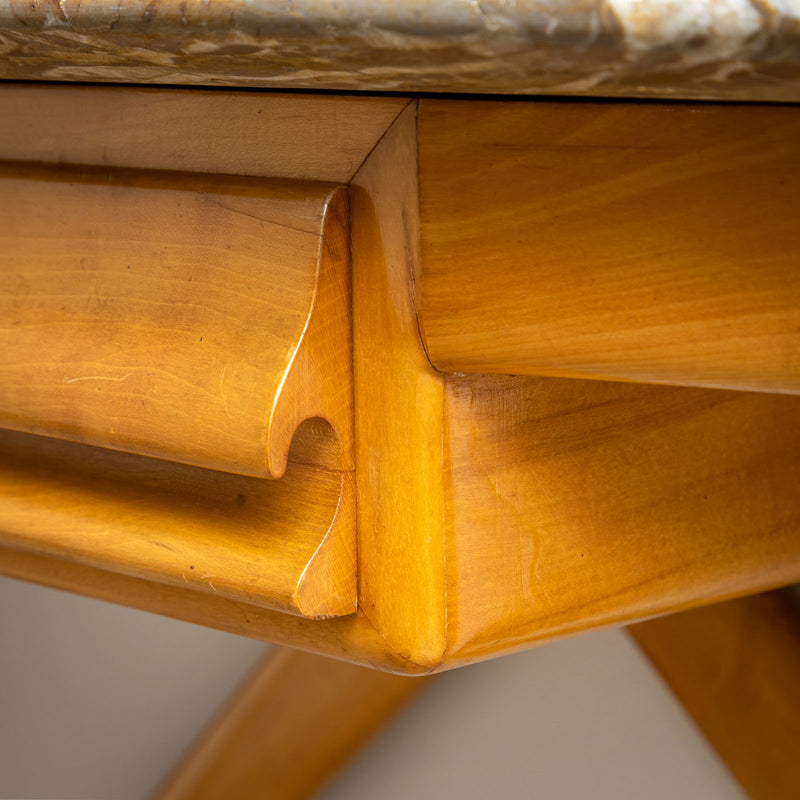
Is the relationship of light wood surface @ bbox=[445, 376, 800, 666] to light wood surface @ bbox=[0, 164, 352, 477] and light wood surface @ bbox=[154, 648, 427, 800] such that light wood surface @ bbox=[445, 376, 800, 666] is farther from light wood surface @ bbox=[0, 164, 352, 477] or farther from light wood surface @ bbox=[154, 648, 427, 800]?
light wood surface @ bbox=[154, 648, 427, 800]

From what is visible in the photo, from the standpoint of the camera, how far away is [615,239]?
0.18m

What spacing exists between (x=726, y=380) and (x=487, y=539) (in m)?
0.07

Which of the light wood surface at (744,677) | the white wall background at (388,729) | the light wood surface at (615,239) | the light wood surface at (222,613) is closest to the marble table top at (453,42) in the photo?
the light wood surface at (615,239)

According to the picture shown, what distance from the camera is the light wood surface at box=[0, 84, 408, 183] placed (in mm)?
221

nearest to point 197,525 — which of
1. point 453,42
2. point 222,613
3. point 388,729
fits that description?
point 222,613

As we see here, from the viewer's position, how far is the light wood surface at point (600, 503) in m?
0.23

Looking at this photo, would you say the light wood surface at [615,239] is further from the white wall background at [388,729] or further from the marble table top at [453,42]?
the white wall background at [388,729]

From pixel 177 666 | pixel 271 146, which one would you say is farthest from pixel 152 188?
pixel 177 666

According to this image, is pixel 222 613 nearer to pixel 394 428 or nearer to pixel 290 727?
pixel 394 428

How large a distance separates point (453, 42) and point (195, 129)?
104 millimetres

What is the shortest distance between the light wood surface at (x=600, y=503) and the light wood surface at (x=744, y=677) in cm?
22

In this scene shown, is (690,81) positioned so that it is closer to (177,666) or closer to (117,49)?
(117,49)

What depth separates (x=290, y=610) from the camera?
23 cm

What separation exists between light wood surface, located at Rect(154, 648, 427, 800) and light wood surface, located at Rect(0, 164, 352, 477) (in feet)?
1.35
